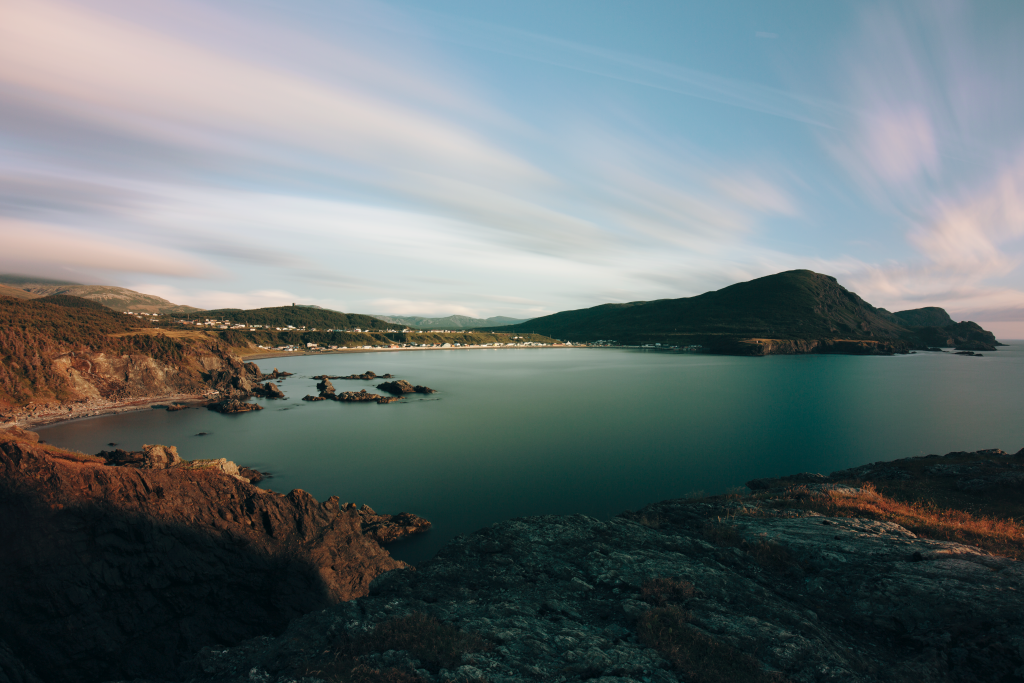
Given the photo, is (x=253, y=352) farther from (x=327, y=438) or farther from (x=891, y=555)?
(x=891, y=555)

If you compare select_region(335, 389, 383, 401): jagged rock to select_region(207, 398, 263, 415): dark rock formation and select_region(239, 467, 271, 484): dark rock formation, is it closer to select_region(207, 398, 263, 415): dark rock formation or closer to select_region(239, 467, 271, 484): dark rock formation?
select_region(207, 398, 263, 415): dark rock formation

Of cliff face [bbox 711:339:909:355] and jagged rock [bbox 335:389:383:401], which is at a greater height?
cliff face [bbox 711:339:909:355]

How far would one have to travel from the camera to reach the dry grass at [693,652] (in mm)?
6418

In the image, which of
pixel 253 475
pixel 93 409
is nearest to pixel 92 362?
pixel 93 409

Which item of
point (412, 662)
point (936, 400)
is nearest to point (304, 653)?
point (412, 662)

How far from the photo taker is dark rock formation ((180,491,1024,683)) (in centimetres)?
695

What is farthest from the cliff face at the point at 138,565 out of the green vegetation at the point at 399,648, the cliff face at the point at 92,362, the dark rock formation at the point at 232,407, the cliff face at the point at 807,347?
the cliff face at the point at 807,347

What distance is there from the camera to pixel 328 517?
588 inches

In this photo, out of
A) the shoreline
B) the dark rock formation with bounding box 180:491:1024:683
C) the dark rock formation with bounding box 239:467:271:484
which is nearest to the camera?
the dark rock formation with bounding box 180:491:1024:683

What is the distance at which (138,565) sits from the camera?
10.5m

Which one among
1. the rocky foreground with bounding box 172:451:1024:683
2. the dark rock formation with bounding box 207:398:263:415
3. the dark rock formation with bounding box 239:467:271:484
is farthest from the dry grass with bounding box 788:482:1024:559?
the dark rock formation with bounding box 207:398:263:415

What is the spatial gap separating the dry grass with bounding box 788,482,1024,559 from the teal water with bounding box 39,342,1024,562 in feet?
39.5

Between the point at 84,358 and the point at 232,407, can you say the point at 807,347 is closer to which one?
the point at 232,407

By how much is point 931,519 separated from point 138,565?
25.3 m
